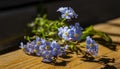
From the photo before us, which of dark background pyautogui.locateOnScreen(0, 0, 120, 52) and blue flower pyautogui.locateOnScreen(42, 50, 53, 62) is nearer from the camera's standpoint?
blue flower pyautogui.locateOnScreen(42, 50, 53, 62)

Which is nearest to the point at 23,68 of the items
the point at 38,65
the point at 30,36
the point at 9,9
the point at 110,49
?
the point at 38,65

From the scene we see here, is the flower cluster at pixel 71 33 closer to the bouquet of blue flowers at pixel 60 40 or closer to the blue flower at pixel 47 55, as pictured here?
the bouquet of blue flowers at pixel 60 40

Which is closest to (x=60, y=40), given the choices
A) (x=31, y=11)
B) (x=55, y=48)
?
(x=55, y=48)

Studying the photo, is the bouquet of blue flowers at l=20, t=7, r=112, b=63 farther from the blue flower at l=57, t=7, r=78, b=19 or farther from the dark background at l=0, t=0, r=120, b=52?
the dark background at l=0, t=0, r=120, b=52

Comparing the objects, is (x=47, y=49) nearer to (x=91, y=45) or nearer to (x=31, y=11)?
(x=91, y=45)

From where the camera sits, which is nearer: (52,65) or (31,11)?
(52,65)

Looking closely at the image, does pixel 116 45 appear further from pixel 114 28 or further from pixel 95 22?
pixel 95 22

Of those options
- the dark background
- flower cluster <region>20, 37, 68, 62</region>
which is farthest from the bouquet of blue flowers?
the dark background

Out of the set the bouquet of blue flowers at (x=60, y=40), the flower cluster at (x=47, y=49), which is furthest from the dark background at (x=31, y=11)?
the flower cluster at (x=47, y=49)
